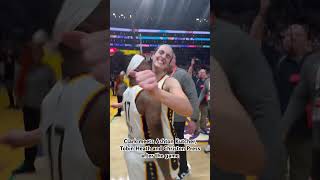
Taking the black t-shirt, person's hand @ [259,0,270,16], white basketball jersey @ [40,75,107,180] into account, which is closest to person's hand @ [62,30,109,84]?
white basketball jersey @ [40,75,107,180]

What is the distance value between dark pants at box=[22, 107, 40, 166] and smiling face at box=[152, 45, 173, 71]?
3.39ft

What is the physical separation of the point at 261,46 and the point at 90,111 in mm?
1500

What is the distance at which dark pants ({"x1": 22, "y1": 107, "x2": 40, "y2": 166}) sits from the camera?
306 centimetres

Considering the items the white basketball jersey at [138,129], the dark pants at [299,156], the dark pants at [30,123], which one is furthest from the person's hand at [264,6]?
the dark pants at [30,123]

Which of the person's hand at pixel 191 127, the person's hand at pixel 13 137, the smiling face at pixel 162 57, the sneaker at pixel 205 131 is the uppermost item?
the smiling face at pixel 162 57

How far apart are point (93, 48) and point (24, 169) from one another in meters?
1.13

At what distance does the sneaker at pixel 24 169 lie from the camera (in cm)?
308

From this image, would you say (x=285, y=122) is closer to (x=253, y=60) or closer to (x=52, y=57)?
(x=253, y=60)

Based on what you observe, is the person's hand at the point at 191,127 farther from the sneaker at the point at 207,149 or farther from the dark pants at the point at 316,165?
the dark pants at the point at 316,165

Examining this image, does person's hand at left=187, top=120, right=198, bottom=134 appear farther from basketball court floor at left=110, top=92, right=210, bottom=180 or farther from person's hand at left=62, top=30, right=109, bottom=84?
person's hand at left=62, top=30, right=109, bottom=84

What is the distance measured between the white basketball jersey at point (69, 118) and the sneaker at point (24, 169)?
0.24 metres

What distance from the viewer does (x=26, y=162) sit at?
3082 mm

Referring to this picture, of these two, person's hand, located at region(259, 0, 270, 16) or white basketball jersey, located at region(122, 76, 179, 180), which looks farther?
person's hand, located at region(259, 0, 270, 16)

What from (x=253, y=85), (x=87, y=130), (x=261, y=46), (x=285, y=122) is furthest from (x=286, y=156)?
(x=87, y=130)
